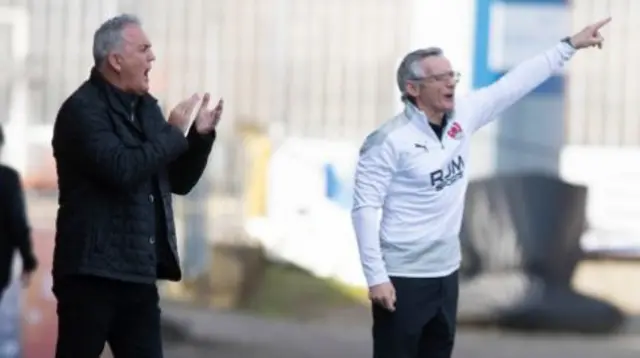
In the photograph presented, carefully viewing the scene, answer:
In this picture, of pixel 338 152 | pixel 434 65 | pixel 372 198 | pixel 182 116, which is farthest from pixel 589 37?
pixel 338 152

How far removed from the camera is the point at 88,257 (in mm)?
5508

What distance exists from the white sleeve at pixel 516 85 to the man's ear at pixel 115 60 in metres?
1.38

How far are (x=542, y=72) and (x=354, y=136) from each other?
6577 mm

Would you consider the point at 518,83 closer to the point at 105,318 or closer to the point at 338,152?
the point at 105,318

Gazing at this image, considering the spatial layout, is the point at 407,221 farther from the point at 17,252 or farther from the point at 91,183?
the point at 17,252

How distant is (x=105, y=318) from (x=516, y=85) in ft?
5.73

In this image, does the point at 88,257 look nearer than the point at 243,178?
Yes

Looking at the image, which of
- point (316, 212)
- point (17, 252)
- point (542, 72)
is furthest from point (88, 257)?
point (316, 212)

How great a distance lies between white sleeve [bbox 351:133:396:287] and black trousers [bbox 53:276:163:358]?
2.51 ft

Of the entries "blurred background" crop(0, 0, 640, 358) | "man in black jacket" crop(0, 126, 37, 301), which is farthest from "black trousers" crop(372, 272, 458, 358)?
"blurred background" crop(0, 0, 640, 358)

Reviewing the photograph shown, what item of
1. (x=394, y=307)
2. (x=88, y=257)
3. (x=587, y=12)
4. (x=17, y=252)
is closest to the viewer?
(x=88, y=257)

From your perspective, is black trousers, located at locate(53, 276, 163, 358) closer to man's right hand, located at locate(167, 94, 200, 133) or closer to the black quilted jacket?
the black quilted jacket

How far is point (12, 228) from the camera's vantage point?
8883 mm

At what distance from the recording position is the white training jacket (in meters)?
6.16
